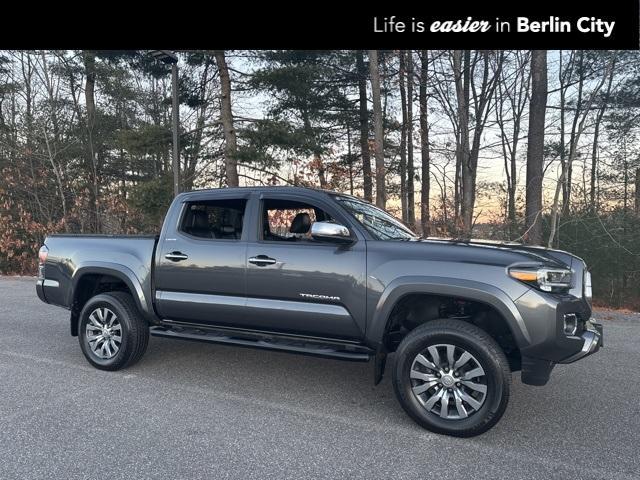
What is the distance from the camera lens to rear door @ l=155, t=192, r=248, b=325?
4273mm

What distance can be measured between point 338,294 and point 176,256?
68.9 inches

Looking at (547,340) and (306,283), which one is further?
(306,283)

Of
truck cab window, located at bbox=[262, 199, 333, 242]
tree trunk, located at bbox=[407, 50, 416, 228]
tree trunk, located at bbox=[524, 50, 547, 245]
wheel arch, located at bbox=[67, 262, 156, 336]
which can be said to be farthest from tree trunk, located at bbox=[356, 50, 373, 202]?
wheel arch, located at bbox=[67, 262, 156, 336]

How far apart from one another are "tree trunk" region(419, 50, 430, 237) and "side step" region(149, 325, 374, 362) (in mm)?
9438

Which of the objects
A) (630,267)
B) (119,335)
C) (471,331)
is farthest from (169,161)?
(471,331)

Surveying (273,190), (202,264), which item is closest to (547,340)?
(273,190)

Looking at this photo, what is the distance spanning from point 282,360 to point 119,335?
1750mm

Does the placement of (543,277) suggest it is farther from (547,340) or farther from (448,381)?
(448,381)

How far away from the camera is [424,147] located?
53.0 feet

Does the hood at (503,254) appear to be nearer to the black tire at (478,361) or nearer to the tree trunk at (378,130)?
the black tire at (478,361)

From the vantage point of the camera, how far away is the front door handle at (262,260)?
409 cm

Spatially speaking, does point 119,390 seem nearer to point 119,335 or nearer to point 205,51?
point 119,335

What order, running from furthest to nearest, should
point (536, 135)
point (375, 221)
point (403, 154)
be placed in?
point (403, 154)
point (536, 135)
point (375, 221)

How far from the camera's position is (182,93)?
16.5 m
